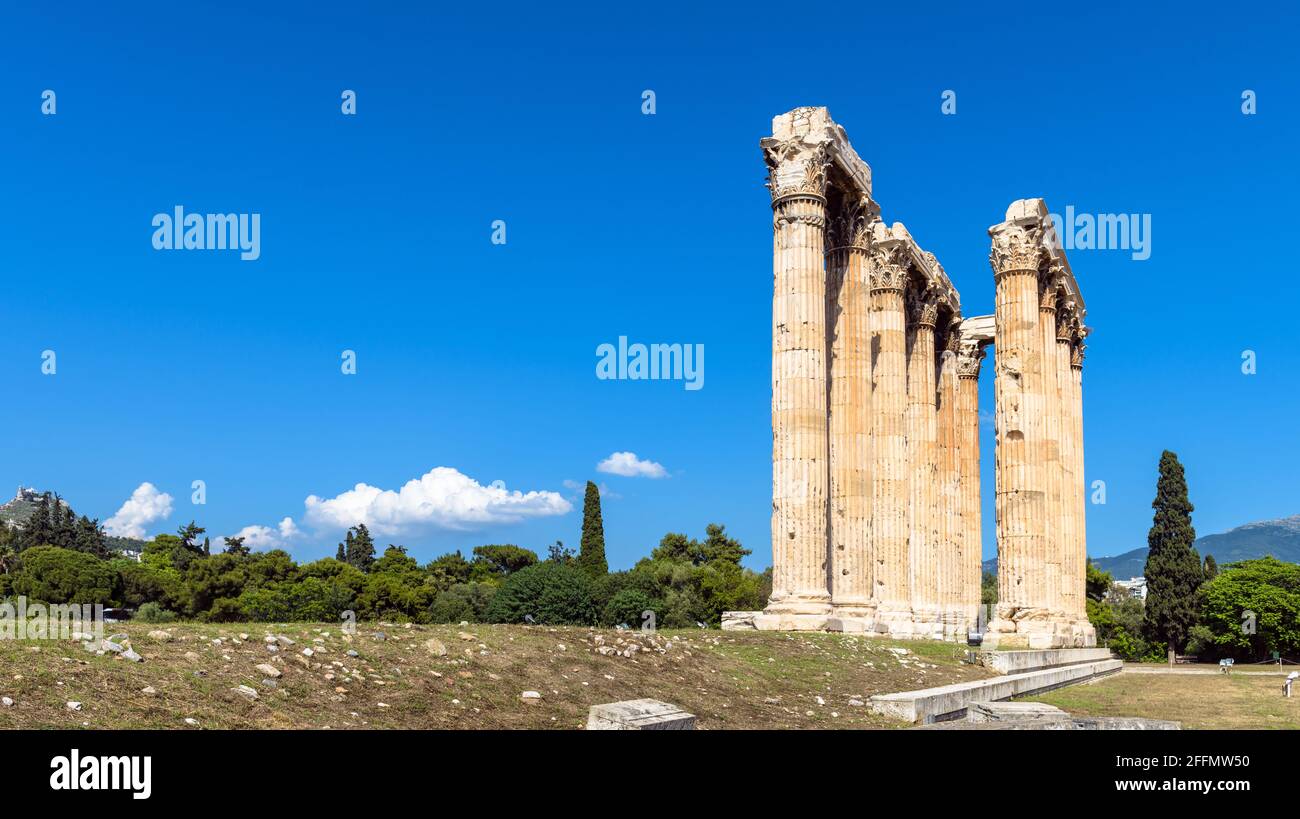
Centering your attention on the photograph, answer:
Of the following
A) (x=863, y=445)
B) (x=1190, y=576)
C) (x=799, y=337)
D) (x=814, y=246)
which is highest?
(x=814, y=246)

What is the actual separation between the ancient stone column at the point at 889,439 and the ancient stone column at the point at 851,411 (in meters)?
2.60

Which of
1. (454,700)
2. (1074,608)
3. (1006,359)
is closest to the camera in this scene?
(454,700)

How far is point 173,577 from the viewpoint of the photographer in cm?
8188

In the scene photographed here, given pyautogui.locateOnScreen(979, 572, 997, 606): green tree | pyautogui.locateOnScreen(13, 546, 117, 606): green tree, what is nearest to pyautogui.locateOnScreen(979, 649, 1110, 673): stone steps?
pyautogui.locateOnScreen(979, 572, 997, 606): green tree

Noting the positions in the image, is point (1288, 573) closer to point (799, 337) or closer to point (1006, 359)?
point (1006, 359)

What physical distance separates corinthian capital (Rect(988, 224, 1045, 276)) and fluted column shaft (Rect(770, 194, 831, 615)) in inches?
506

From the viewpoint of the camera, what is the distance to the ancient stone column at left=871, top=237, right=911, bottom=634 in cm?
3809

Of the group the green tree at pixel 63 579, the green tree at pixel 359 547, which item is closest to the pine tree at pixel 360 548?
the green tree at pixel 359 547

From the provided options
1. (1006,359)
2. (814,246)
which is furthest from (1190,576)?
(814,246)

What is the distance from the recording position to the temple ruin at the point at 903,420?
3105 centimetres

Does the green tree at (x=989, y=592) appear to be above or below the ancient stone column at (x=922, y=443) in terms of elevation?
below

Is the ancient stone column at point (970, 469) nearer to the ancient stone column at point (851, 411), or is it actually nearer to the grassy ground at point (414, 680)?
the ancient stone column at point (851, 411)

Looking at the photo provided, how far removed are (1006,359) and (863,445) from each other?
375 inches

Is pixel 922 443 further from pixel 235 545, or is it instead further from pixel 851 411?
pixel 235 545
